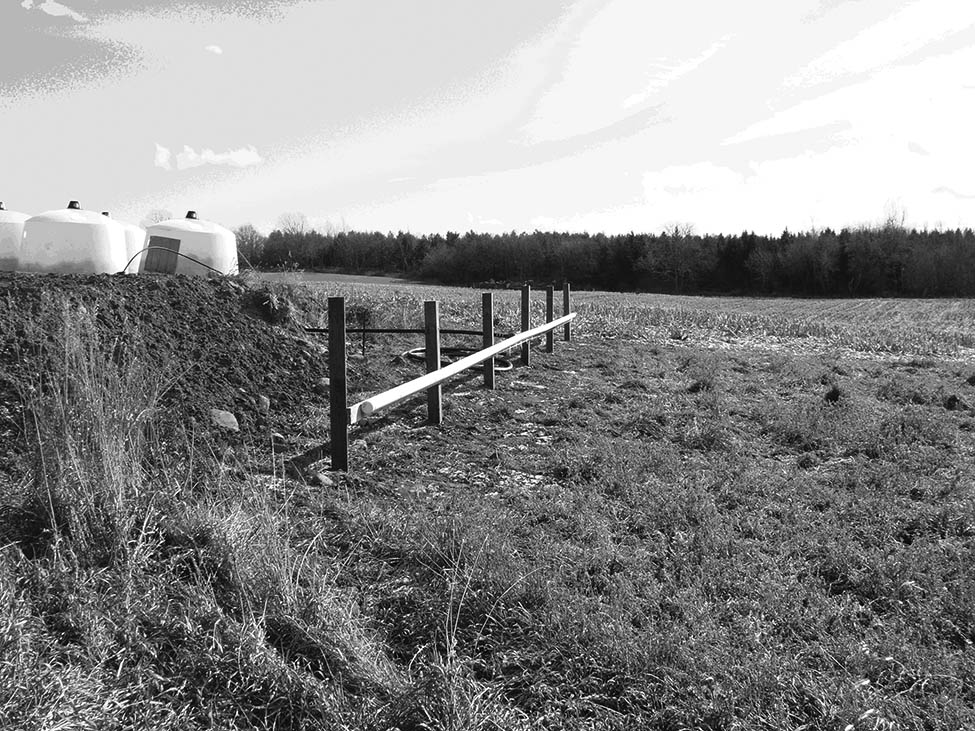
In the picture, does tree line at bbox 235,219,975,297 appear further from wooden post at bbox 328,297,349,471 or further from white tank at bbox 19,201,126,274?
wooden post at bbox 328,297,349,471

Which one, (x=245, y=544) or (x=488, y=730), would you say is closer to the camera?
(x=488, y=730)

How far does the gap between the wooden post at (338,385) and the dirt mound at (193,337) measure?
1.16 meters

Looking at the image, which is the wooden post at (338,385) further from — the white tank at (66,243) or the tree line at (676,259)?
the tree line at (676,259)

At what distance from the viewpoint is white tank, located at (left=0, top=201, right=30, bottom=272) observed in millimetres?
9766

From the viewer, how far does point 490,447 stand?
6.38 m

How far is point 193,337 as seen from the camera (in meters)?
6.95

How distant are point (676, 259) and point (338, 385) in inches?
3260

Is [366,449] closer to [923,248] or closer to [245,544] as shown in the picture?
[245,544]

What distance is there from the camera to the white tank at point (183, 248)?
10.9 meters

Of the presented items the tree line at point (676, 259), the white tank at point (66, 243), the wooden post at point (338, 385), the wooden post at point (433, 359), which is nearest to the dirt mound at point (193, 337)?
the wooden post at point (338, 385)

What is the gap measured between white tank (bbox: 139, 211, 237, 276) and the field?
4.14 meters

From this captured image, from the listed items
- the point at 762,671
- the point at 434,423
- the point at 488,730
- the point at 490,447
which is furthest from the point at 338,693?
the point at 434,423

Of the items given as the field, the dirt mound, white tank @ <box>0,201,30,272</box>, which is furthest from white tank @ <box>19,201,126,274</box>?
the field

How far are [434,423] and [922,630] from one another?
4649mm
